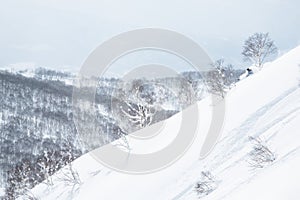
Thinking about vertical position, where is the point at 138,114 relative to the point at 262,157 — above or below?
below

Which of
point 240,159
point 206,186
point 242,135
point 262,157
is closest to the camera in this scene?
point 262,157

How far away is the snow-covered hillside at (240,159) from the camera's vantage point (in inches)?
312

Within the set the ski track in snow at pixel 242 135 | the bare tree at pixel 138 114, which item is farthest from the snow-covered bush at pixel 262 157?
the bare tree at pixel 138 114

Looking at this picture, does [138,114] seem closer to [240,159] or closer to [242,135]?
[242,135]

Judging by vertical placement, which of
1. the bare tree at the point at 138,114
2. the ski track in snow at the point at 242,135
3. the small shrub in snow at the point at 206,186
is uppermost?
the ski track in snow at the point at 242,135

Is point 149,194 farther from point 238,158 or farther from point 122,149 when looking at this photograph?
point 122,149

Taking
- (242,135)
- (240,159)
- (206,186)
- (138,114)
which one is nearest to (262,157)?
(240,159)

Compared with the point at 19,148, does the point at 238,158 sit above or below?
above

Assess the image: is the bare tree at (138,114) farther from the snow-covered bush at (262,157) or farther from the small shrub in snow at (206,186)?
the snow-covered bush at (262,157)

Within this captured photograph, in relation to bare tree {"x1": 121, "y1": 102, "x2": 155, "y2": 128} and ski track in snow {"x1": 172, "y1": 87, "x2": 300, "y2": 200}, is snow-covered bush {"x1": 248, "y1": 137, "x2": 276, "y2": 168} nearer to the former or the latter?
ski track in snow {"x1": 172, "y1": 87, "x2": 300, "y2": 200}

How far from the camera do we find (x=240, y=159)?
13984 mm

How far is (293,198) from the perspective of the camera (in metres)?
6.30

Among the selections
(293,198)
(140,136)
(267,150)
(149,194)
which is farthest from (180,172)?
(293,198)

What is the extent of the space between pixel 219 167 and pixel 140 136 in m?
14.0
